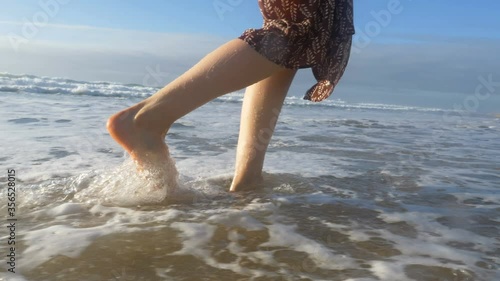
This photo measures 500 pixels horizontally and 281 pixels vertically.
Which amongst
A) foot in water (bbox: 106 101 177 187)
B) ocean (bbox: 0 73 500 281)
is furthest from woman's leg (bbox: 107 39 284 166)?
ocean (bbox: 0 73 500 281)

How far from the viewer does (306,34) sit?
6.93ft

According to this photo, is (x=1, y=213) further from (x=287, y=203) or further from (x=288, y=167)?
(x=288, y=167)

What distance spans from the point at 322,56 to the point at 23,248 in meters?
1.41

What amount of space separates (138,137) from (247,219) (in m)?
0.57

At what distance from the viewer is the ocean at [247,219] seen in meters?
1.48

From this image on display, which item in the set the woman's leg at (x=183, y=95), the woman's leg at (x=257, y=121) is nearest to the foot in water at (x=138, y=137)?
the woman's leg at (x=183, y=95)

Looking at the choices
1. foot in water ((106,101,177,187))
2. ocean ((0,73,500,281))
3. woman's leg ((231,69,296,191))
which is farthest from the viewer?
woman's leg ((231,69,296,191))

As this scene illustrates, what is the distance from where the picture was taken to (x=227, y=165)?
3244 mm

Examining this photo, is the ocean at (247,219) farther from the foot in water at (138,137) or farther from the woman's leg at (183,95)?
the woman's leg at (183,95)

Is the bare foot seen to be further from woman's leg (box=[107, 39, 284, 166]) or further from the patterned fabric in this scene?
the patterned fabric

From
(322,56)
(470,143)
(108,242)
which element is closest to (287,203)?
(322,56)

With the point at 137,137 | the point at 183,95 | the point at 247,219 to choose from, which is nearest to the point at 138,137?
the point at 137,137

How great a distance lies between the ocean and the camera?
1.48 meters

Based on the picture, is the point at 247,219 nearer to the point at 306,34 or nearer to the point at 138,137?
the point at 138,137
